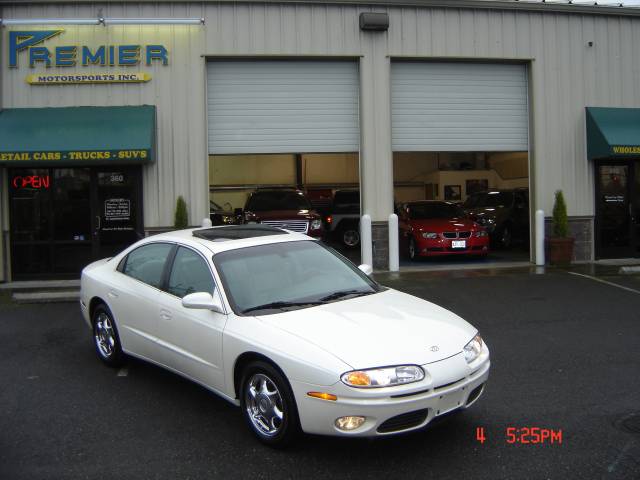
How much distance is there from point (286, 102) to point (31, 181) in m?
5.52

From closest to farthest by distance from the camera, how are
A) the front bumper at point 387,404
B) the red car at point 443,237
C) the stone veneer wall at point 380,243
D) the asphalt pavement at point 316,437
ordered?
1. the front bumper at point 387,404
2. the asphalt pavement at point 316,437
3. the stone veneer wall at point 380,243
4. the red car at point 443,237

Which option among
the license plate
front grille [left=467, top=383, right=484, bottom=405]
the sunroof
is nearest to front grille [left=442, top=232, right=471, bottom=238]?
the sunroof

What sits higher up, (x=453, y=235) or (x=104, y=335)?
(x=453, y=235)

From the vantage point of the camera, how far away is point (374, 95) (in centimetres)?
1373

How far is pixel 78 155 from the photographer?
12.0 m

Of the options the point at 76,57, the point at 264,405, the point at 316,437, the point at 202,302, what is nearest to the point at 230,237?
the point at 202,302

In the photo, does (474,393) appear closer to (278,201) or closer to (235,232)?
(235,232)

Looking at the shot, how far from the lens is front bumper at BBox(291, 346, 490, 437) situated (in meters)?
3.82

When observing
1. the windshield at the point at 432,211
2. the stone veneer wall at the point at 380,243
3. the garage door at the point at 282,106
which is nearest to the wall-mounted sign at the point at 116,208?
the garage door at the point at 282,106

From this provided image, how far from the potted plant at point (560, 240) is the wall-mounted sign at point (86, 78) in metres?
9.11

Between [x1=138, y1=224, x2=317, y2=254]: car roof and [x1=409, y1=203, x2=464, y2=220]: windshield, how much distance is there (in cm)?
1036

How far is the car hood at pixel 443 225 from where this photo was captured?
48.4ft

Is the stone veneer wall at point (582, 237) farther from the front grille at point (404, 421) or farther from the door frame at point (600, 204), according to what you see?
the front grille at point (404, 421)

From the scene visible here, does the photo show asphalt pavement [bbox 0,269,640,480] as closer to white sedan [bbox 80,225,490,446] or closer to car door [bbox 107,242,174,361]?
white sedan [bbox 80,225,490,446]
